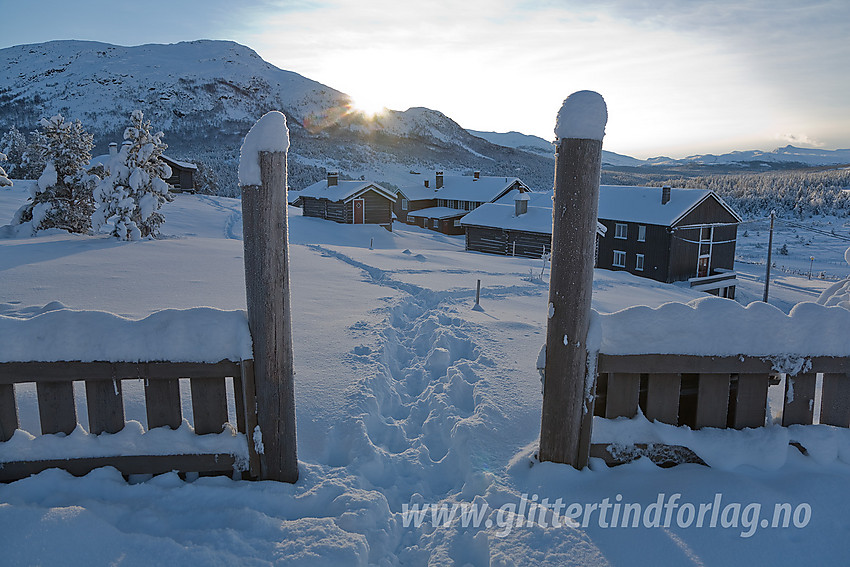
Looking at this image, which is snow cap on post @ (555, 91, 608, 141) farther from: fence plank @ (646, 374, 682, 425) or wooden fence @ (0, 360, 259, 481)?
wooden fence @ (0, 360, 259, 481)

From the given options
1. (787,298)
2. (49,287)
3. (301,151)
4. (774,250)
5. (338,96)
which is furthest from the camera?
(338,96)

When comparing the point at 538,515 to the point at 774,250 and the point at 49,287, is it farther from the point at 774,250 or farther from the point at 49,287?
the point at 774,250

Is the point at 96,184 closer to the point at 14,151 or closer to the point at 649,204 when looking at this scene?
the point at 649,204

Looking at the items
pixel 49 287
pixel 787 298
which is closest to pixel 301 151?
pixel 787 298

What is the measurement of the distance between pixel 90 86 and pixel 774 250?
548 feet

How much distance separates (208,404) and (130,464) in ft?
1.94

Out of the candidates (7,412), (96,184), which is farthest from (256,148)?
(96,184)

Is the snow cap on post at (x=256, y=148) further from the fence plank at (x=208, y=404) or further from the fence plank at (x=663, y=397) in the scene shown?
the fence plank at (x=663, y=397)

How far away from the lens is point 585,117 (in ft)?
10.5

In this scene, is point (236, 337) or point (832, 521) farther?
point (236, 337)

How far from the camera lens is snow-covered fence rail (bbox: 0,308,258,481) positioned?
315 centimetres

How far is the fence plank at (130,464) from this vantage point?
321cm

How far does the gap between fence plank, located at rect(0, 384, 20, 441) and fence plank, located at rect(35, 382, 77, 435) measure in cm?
18

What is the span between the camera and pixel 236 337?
3.26m
